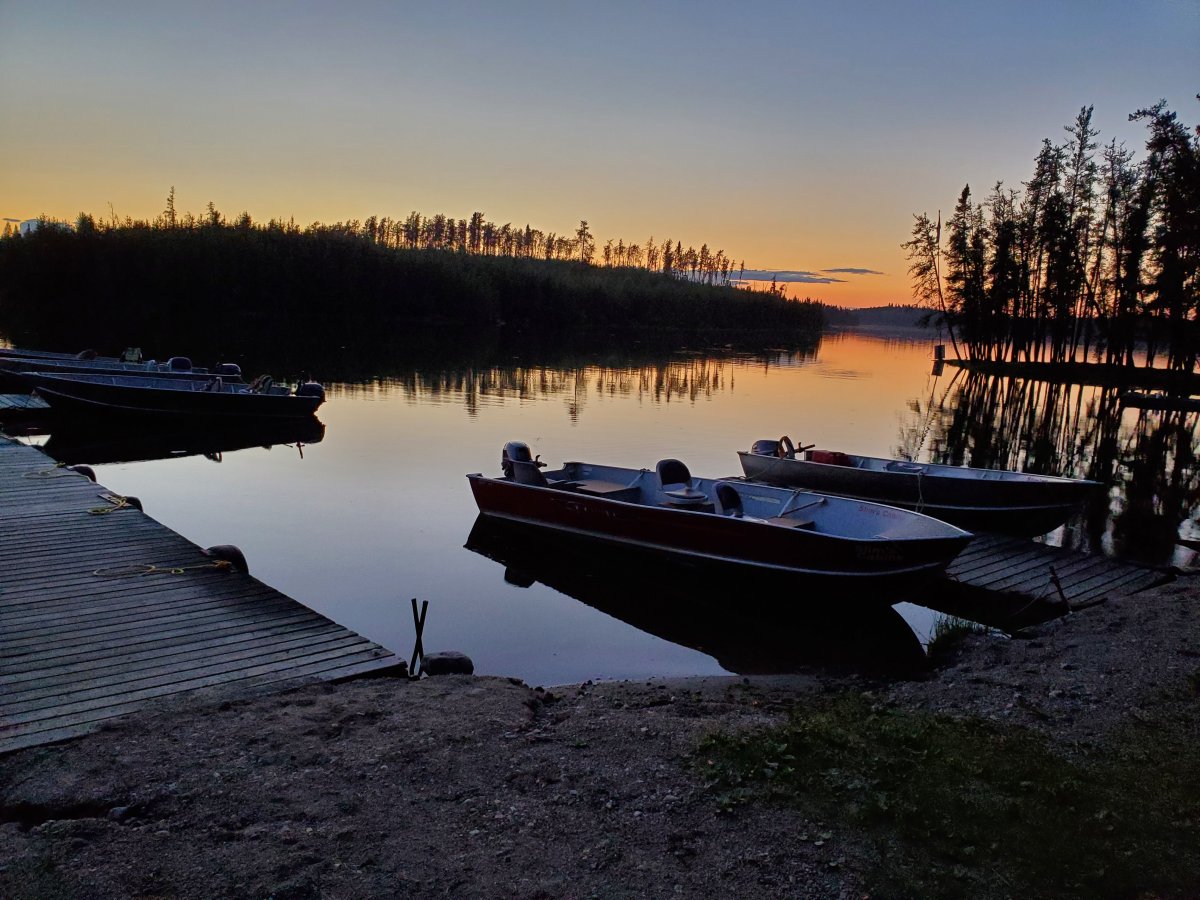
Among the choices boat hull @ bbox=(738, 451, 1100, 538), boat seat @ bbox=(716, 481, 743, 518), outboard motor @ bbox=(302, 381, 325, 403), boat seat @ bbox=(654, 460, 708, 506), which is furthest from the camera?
outboard motor @ bbox=(302, 381, 325, 403)

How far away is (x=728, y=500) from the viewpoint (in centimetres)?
1212

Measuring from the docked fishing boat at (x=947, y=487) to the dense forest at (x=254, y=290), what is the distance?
1691 inches

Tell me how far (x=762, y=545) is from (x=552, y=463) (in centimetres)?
1055

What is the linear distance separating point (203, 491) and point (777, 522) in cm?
1127

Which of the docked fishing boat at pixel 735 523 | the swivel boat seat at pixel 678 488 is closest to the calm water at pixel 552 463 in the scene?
the docked fishing boat at pixel 735 523

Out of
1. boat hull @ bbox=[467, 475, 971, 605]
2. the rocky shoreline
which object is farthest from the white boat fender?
boat hull @ bbox=[467, 475, 971, 605]

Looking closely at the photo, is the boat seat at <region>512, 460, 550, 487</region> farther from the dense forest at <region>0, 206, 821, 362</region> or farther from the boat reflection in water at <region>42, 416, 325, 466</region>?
the dense forest at <region>0, 206, 821, 362</region>

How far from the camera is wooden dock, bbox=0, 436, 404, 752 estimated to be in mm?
5801

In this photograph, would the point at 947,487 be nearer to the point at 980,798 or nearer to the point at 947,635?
the point at 947,635

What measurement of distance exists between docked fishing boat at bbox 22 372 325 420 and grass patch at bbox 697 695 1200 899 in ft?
68.0

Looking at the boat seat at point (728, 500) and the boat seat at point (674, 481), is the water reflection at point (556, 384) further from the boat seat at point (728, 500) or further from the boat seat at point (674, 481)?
the boat seat at point (728, 500)

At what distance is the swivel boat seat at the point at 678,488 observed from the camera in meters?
12.0

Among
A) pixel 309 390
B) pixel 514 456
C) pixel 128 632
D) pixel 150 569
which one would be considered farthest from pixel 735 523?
pixel 309 390

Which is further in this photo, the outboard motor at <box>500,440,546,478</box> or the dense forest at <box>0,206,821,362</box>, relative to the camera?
the dense forest at <box>0,206,821,362</box>
